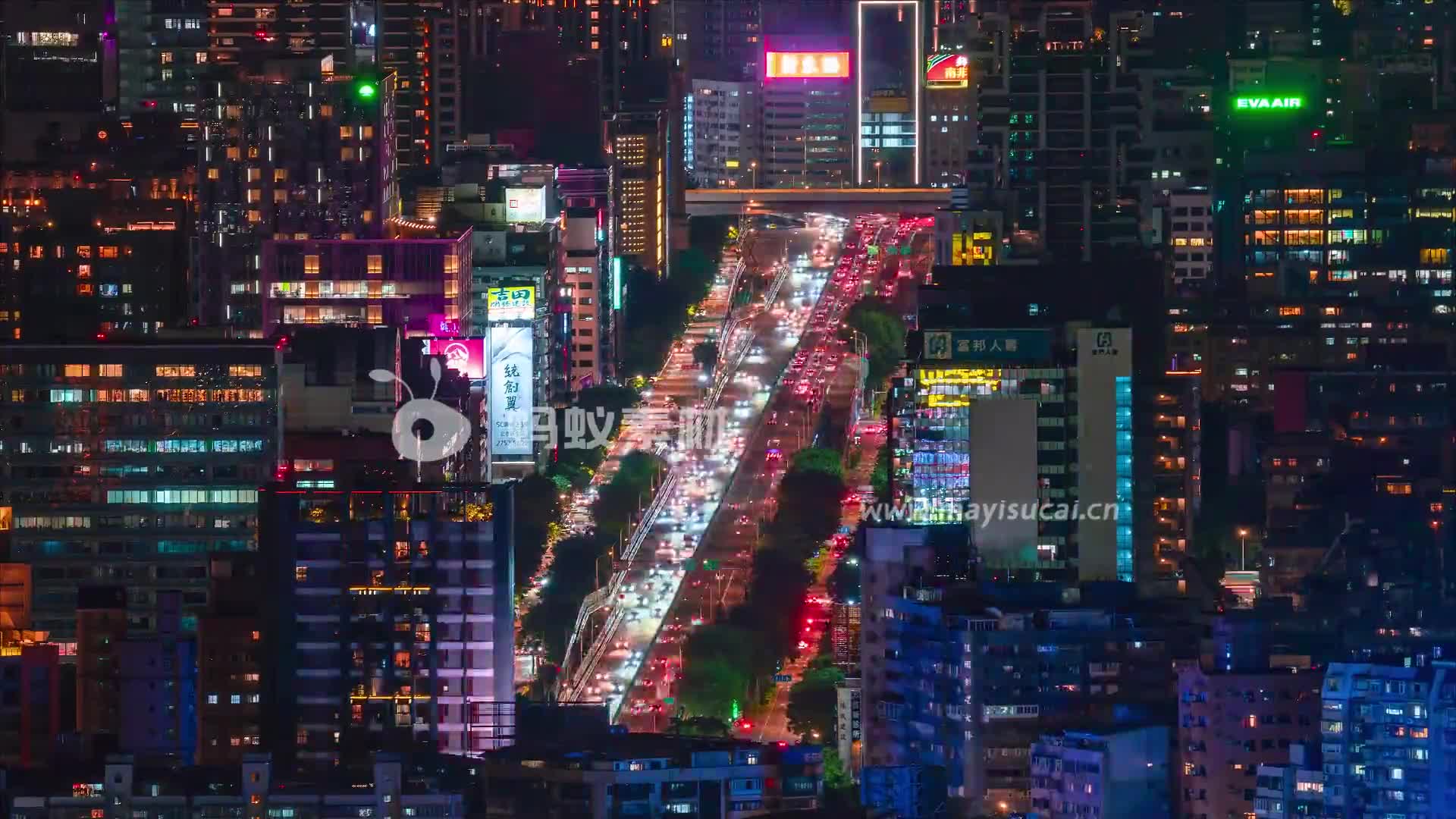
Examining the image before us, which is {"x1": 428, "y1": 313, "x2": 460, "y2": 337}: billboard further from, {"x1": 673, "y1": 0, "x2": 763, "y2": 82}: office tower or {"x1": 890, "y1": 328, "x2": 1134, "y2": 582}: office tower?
{"x1": 673, "y1": 0, "x2": 763, "y2": 82}: office tower

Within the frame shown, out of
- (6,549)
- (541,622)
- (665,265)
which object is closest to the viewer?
(6,549)

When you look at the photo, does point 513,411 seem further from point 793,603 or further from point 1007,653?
point 1007,653

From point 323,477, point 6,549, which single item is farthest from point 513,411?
point 323,477

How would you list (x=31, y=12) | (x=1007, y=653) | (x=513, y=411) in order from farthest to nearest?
1. (x=31, y=12)
2. (x=513, y=411)
3. (x=1007, y=653)

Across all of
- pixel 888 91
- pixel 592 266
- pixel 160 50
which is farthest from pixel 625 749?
pixel 888 91

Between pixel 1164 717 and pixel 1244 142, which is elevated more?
pixel 1244 142

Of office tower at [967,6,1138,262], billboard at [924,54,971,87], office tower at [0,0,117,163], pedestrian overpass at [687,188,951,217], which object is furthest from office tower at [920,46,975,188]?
office tower at [0,0,117,163]

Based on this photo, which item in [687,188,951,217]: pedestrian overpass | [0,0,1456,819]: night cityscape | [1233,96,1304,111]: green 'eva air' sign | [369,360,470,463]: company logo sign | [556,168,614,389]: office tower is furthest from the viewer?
[687,188,951,217]: pedestrian overpass
